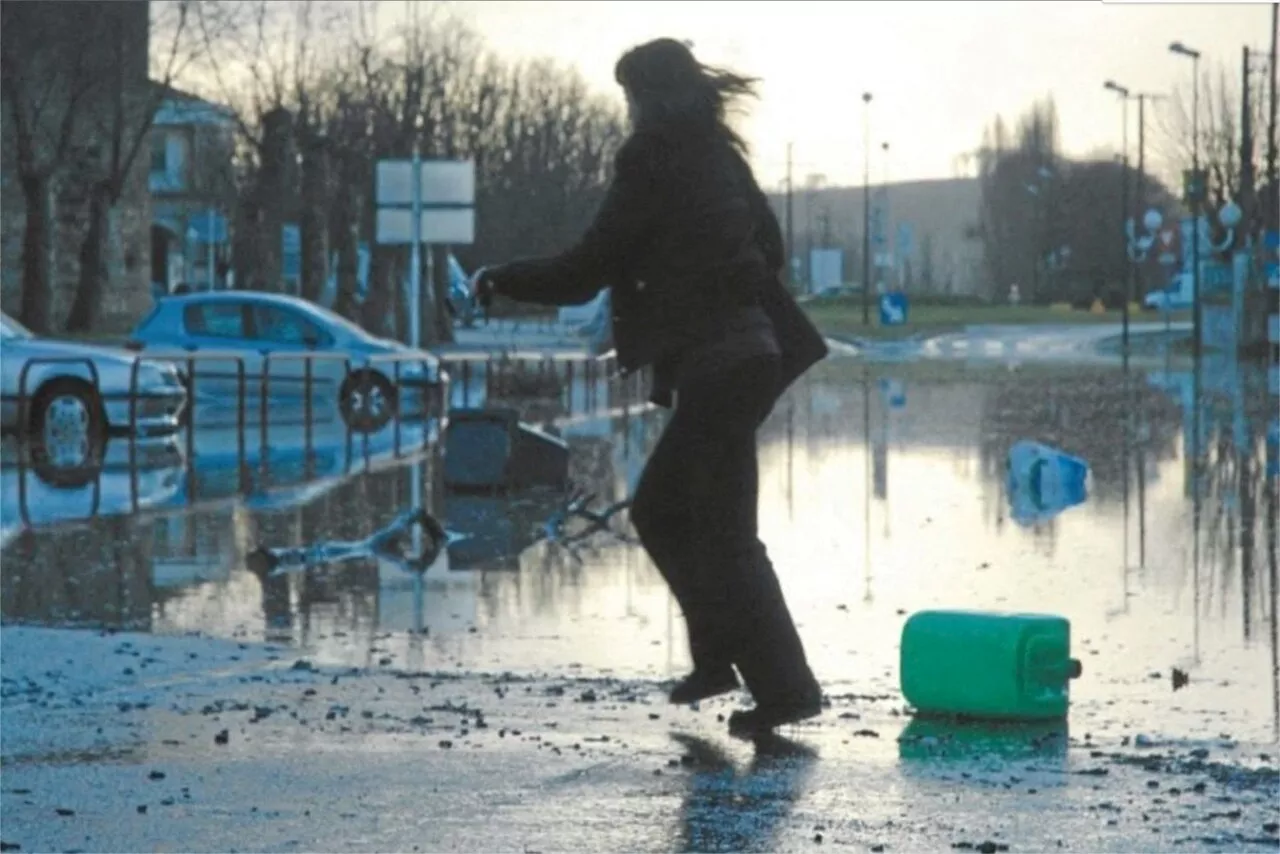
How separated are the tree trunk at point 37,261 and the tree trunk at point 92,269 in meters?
2.74

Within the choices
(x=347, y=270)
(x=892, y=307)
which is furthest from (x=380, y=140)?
(x=892, y=307)

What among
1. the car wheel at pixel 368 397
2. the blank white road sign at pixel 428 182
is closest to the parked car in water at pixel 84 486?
the blank white road sign at pixel 428 182

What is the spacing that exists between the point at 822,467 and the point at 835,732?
50.0 feet

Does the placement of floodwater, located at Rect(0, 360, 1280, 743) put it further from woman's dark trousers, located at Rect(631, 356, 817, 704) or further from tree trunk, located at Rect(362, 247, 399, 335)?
tree trunk, located at Rect(362, 247, 399, 335)

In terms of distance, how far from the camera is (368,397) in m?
34.5

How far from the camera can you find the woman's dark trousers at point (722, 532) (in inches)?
348

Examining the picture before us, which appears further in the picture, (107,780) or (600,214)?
(600,214)

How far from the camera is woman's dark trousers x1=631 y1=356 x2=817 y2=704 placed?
883 centimetres

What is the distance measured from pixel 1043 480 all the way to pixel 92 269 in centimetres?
4734

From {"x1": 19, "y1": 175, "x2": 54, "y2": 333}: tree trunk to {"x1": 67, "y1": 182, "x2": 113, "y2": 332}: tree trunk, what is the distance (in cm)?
274

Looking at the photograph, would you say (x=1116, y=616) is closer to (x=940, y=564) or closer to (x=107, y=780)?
(x=940, y=564)

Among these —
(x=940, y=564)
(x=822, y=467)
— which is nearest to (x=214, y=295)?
(x=822, y=467)

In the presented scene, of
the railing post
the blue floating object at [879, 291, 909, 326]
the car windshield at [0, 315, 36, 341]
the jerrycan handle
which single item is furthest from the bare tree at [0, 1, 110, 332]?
the jerrycan handle

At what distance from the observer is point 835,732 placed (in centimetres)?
894
